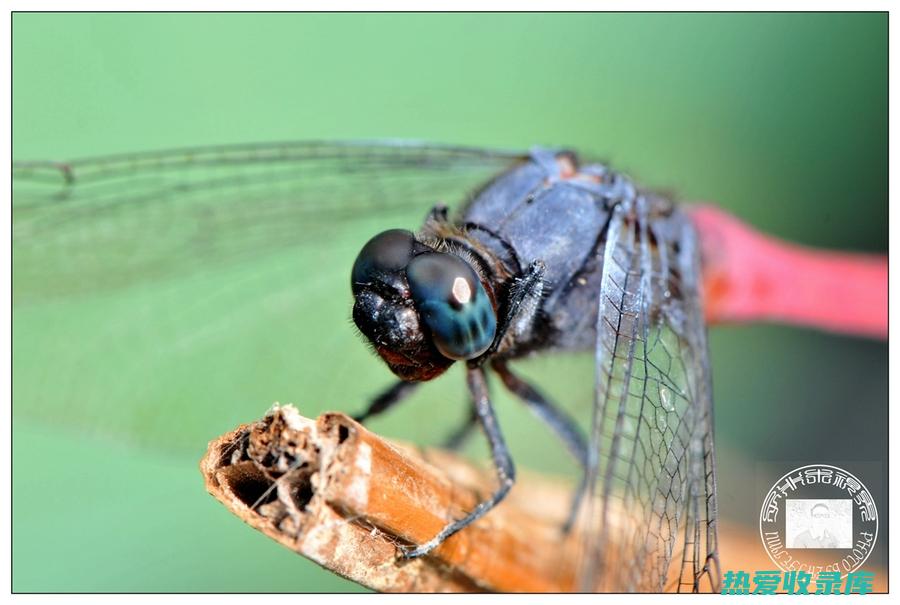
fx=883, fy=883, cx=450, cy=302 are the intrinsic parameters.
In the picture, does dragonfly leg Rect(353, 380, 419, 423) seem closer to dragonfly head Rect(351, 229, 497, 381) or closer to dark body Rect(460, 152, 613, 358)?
dark body Rect(460, 152, 613, 358)

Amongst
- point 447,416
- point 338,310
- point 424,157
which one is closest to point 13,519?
point 338,310

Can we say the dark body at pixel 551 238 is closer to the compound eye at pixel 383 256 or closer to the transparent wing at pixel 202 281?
the compound eye at pixel 383 256

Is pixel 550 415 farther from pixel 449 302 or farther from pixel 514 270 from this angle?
pixel 449 302

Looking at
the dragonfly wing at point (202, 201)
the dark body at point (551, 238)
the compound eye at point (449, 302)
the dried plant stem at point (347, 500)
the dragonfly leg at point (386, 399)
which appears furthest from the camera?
the dragonfly wing at point (202, 201)

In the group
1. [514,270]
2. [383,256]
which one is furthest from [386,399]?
[383,256]

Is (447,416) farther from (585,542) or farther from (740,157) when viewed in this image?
(740,157)

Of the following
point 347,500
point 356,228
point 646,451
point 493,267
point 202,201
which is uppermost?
point 356,228

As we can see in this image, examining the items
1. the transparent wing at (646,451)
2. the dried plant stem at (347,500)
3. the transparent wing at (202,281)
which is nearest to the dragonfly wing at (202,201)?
the transparent wing at (202,281)
